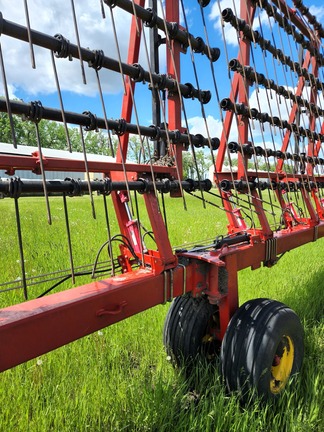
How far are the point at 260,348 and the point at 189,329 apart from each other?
0.58 meters

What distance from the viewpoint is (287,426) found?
1.78 m

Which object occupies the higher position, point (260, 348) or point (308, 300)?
point (260, 348)

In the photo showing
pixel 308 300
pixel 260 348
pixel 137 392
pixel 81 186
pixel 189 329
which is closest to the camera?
pixel 81 186

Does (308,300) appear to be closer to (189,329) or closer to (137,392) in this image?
(189,329)

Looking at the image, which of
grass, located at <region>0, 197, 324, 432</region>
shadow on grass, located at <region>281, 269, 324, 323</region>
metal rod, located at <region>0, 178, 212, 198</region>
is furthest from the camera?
shadow on grass, located at <region>281, 269, 324, 323</region>

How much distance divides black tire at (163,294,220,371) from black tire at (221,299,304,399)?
1.21 ft

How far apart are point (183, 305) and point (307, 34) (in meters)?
3.96

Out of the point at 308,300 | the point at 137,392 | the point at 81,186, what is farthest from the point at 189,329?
the point at 308,300

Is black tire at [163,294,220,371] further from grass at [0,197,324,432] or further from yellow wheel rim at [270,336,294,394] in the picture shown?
yellow wheel rim at [270,336,294,394]

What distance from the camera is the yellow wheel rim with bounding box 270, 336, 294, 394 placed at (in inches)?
78.4

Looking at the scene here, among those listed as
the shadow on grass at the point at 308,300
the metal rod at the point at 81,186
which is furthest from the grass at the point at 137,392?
the metal rod at the point at 81,186

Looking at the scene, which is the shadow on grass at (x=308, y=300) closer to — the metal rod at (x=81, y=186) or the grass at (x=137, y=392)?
the grass at (x=137, y=392)

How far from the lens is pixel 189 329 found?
230cm

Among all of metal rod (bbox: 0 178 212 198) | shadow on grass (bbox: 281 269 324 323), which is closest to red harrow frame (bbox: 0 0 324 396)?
metal rod (bbox: 0 178 212 198)
